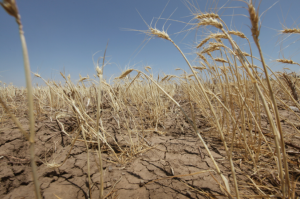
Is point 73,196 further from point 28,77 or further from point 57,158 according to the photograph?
point 28,77

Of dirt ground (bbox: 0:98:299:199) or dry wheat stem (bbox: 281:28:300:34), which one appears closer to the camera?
dirt ground (bbox: 0:98:299:199)

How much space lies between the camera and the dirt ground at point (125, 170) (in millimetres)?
875

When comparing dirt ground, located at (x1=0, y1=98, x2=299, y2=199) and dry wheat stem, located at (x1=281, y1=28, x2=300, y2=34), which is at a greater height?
dry wheat stem, located at (x1=281, y1=28, x2=300, y2=34)

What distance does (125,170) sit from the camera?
1077mm

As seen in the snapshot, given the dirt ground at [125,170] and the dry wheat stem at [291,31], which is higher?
the dry wheat stem at [291,31]

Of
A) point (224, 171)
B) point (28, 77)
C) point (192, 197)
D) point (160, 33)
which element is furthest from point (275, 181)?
point (28, 77)

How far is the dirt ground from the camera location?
0.88 m

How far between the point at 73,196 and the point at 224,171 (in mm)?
1118

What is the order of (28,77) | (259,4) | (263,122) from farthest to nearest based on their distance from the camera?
(263,122) < (259,4) < (28,77)

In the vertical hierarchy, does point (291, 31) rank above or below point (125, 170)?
above

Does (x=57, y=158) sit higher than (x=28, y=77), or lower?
lower

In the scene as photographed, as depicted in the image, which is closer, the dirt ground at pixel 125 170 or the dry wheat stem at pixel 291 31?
the dirt ground at pixel 125 170

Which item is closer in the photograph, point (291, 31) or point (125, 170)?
point (125, 170)

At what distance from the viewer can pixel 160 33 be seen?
75 centimetres
